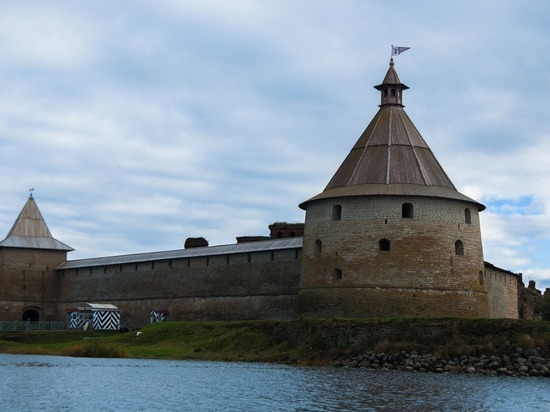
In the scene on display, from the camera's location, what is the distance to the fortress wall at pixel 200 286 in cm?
4494

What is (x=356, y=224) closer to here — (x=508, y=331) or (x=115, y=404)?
(x=508, y=331)

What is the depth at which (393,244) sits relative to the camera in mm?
38531

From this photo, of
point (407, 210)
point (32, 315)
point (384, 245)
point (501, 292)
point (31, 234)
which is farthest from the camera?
point (31, 234)

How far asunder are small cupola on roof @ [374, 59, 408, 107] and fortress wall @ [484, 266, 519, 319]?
8.15m

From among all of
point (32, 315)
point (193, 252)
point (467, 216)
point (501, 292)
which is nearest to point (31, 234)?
point (32, 315)

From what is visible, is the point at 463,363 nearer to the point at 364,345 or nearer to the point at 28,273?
the point at 364,345

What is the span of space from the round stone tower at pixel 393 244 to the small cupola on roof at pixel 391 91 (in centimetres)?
250

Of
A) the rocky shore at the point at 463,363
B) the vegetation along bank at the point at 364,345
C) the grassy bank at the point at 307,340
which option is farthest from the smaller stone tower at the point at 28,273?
the rocky shore at the point at 463,363

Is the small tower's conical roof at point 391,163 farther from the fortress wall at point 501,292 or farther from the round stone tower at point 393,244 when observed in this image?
the fortress wall at point 501,292

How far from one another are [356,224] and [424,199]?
2.79 meters

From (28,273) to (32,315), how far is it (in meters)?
2.58

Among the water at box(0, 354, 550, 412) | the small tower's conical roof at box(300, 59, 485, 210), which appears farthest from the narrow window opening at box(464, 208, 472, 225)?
the water at box(0, 354, 550, 412)

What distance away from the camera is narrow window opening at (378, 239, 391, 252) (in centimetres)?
3872

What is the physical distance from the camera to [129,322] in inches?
2101
